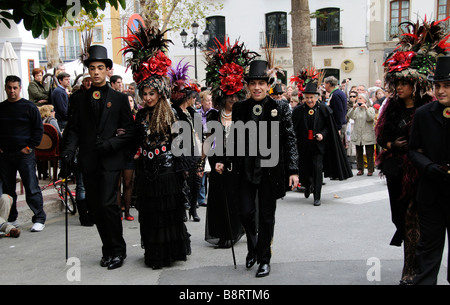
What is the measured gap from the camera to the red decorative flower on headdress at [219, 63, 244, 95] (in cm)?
609

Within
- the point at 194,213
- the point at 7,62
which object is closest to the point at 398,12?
the point at 7,62

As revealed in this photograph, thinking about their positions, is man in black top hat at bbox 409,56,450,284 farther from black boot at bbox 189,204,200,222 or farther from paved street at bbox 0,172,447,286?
black boot at bbox 189,204,200,222

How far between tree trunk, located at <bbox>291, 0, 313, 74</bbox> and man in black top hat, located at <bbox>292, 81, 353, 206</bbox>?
21.0ft

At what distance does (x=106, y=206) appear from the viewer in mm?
5824

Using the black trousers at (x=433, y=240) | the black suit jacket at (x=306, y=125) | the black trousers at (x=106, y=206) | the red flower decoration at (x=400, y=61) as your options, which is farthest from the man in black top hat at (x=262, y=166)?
the black suit jacket at (x=306, y=125)

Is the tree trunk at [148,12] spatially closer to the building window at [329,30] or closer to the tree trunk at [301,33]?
the tree trunk at [301,33]

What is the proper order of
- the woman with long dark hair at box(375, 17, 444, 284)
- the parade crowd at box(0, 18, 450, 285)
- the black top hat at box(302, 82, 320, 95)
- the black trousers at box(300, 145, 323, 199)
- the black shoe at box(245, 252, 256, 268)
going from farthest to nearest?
the black top hat at box(302, 82, 320, 95)
the black trousers at box(300, 145, 323, 199)
the black shoe at box(245, 252, 256, 268)
the woman with long dark hair at box(375, 17, 444, 284)
the parade crowd at box(0, 18, 450, 285)

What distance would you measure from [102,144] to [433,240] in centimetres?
357

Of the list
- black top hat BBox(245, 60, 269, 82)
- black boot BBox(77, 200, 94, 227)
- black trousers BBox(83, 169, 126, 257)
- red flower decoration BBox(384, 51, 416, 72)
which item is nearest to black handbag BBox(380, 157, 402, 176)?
red flower decoration BBox(384, 51, 416, 72)

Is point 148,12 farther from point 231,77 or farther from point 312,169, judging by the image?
point 231,77

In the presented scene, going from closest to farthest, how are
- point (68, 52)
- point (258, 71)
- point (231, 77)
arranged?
point (258, 71) < point (231, 77) < point (68, 52)
